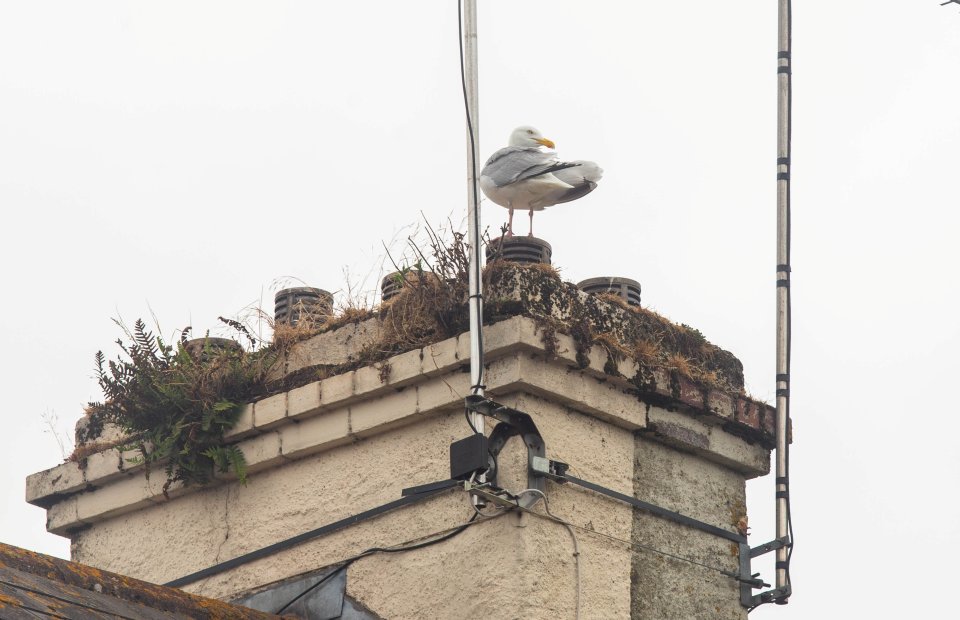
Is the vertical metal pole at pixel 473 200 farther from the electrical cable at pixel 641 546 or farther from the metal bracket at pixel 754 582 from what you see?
the metal bracket at pixel 754 582

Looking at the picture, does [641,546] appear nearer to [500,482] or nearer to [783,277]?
[500,482]

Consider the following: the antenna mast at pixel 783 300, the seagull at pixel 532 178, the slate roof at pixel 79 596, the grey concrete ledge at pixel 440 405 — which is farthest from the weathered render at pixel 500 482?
the seagull at pixel 532 178

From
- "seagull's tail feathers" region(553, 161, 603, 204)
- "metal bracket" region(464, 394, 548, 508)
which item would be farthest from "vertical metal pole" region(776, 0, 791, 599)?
"metal bracket" region(464, 394, 548, 508)

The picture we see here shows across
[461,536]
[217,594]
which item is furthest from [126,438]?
[461,536]

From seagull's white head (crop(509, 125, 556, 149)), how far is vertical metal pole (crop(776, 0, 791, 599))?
1.61 meters

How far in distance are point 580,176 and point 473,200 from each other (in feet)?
5.22

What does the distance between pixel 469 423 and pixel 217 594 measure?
1676 millimetres

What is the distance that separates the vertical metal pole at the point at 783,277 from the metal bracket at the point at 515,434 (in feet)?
4.12

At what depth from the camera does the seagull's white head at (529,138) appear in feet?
28.3

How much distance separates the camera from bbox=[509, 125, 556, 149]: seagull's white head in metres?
8.62

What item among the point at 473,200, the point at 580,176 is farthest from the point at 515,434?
the point at 580,176

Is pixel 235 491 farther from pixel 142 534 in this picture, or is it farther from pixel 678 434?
pixel 678 434

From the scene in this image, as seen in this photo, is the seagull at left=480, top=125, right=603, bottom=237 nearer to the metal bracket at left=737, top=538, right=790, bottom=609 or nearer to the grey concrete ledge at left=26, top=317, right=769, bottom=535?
the grey concrete ledge at left=26, top=317, right=769, bottom=535

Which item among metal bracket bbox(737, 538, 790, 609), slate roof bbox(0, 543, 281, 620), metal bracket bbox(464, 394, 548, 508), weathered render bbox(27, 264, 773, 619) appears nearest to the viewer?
slate roof bbox(0, 543, 281, 620)
